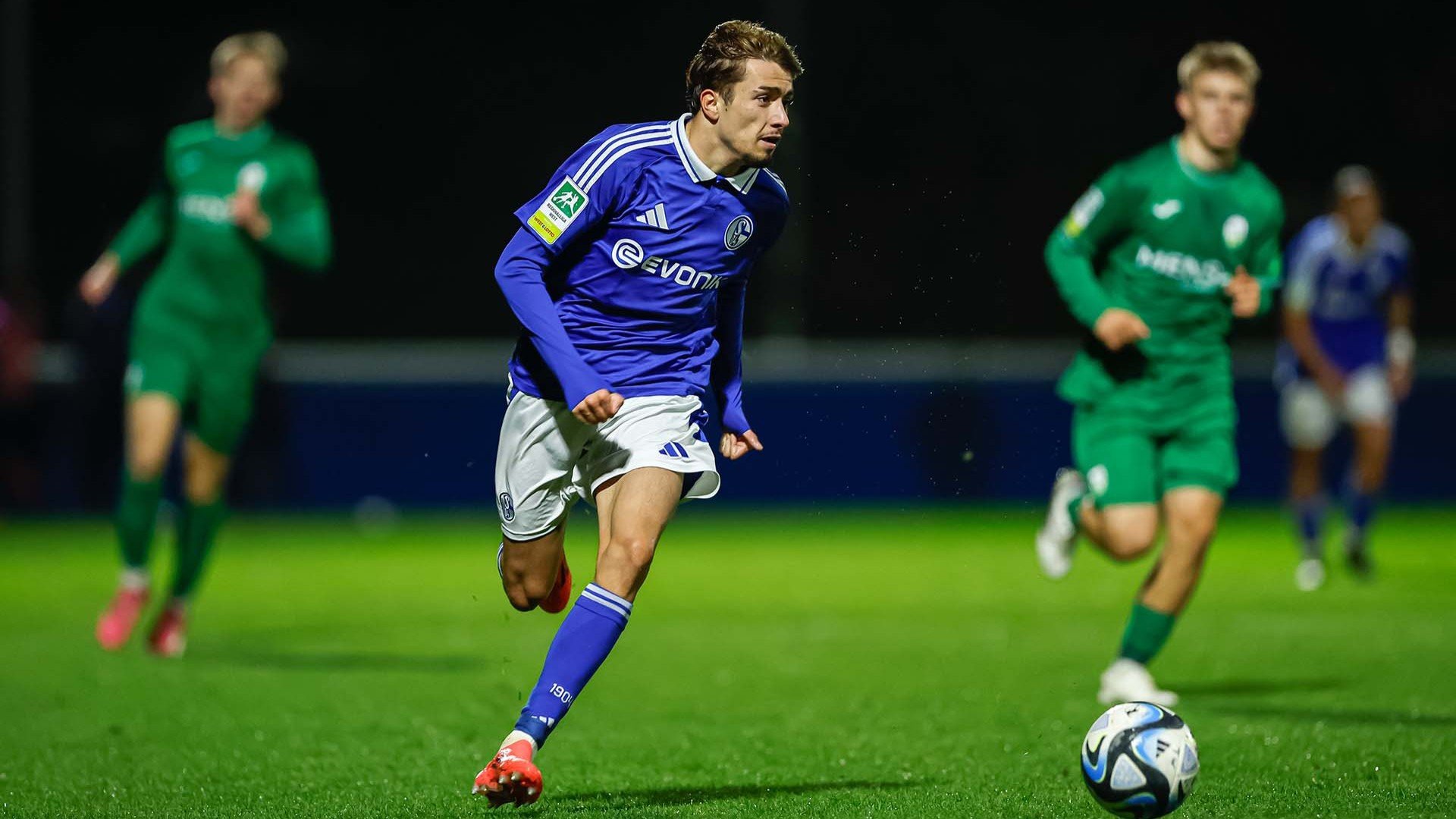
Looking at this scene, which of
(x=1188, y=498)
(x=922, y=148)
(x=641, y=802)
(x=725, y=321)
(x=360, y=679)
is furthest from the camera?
(x=922, y=148)

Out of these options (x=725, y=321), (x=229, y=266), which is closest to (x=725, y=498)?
(x=229, y=266)

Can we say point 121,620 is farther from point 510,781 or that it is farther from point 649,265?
point 510,781

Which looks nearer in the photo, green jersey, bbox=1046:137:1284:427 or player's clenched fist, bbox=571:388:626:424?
player's clenched fist, bbox=571:388:626:424

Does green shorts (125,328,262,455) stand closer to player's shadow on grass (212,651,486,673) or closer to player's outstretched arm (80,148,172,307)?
player's outstretched arm (80,148,172,307)

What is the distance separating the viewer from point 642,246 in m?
5.42

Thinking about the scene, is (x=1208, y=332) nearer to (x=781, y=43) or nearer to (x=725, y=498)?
(x=781, y=43)

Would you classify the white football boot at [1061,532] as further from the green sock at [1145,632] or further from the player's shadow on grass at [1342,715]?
the player's shadow on grass at [1342,715]

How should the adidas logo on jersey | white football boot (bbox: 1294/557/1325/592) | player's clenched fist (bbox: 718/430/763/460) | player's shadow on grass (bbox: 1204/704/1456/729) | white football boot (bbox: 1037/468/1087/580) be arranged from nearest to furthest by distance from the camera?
the adidas logo on jersey < player's clenched fist (bbox: 718/430/763/460) < player's shadow on grass (bbox: 1204/704/1456/729) < white football boot (bbox: 1037/468/1087/580) < white football boot (bbox: 1294/557/1325/592)

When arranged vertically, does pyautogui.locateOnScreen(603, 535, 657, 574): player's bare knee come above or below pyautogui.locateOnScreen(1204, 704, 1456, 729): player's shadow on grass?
above

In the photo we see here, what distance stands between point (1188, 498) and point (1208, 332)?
0.61 metres

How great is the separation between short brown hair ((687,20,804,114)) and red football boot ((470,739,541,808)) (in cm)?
185

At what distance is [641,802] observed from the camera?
16.7 ft

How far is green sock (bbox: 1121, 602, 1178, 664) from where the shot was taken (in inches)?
274

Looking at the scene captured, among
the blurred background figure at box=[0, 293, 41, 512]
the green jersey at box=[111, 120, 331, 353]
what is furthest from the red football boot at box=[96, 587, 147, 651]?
the blurred background figure at box=[0, 293, 41, 512]
